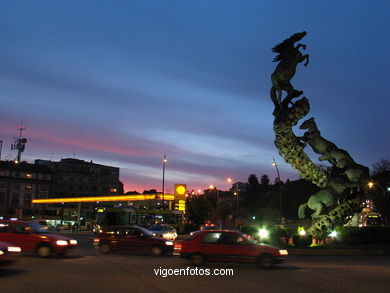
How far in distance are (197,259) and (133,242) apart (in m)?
5.70

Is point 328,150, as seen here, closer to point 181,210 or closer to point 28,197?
point 181,210

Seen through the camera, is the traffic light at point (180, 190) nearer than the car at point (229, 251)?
No

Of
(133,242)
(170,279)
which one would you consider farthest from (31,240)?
(170,279)

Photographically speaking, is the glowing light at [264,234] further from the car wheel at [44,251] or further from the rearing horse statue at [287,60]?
the car wheel at [44,251]

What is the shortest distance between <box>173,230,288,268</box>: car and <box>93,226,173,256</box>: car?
452 cm

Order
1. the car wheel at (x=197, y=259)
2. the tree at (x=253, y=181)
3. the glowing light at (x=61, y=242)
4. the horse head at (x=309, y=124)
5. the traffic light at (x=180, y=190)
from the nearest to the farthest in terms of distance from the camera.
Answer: the car wheel at (x=197, y=259) < the glowing light at (x=61, y=242) < the horse head at (x=309, y=124) < the traffic light at (x=180, y=190) < the tree at (x=253, y=181)

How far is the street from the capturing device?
10.9m

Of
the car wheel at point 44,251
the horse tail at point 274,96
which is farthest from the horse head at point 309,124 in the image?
the car wheel at point 44,251

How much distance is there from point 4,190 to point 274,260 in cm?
9330

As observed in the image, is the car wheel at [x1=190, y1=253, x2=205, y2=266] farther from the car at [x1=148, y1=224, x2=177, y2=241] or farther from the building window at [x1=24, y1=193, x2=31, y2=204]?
the building window at [x1=24, y1=193, x2=31, y2=204]

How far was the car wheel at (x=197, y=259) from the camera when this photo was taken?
16.1 meters

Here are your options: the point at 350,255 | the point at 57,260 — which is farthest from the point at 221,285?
the point at 350,255

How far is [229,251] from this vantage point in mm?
16000

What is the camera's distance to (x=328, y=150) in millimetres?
25750
